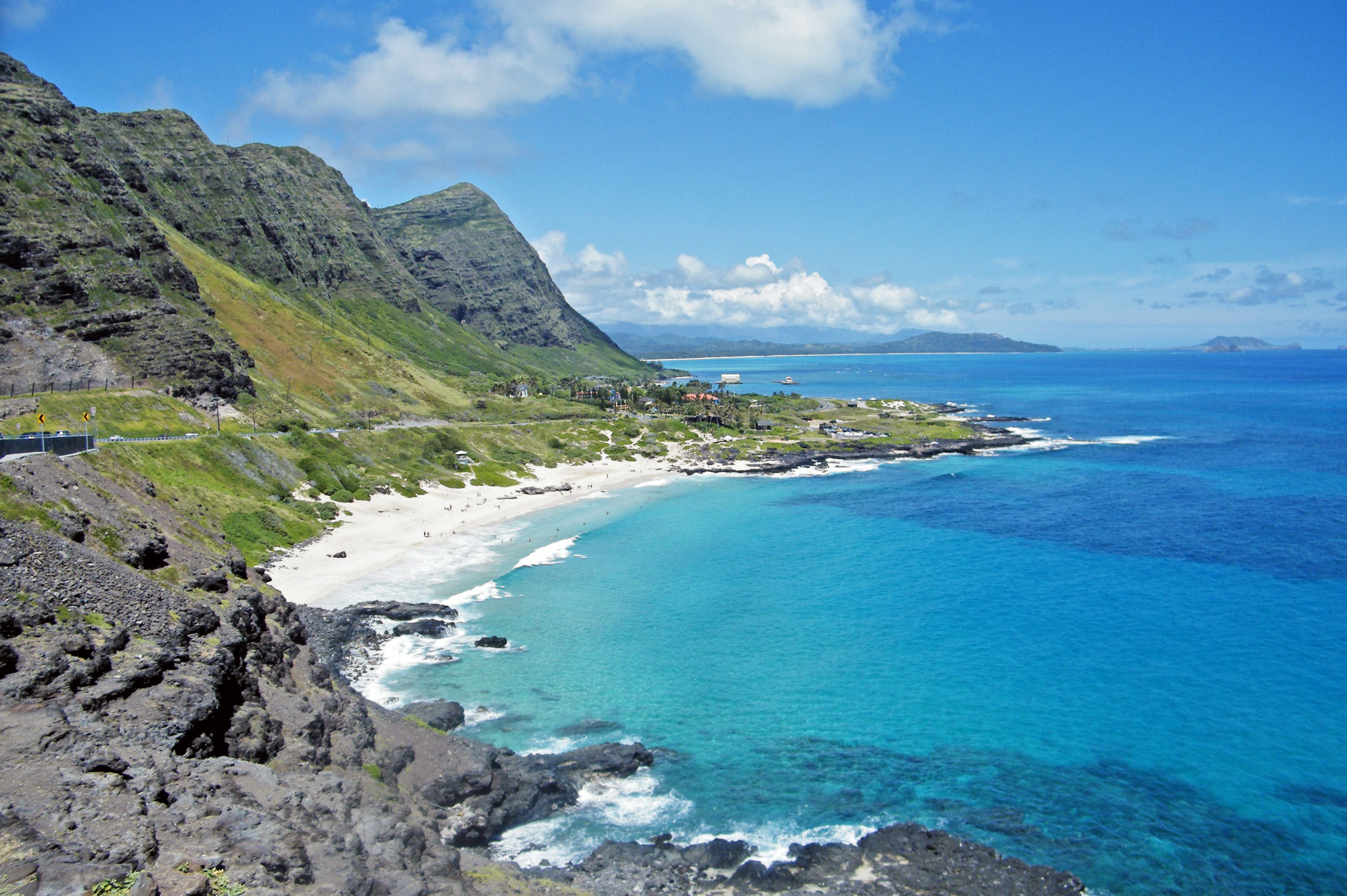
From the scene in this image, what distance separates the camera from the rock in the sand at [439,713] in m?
38.3

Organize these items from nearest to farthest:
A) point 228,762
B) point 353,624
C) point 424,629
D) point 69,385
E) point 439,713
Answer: point 228,762 → point 439,713 → point 353,624 → point 424,629 → point 69,385

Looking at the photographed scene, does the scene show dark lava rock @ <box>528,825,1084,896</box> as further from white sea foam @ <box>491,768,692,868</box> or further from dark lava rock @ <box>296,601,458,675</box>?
dark lava rock @ <box>296,601,458,675</box>

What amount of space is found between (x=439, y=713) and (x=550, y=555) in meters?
34.4

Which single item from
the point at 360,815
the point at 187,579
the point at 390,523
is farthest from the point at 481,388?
the point at 360,815

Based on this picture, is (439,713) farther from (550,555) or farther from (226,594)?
(550,555)

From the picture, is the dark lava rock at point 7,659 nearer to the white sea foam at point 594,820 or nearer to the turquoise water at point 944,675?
the white sea foam at point 594,820

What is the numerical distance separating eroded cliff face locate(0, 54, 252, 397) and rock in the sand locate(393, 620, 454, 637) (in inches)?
2030

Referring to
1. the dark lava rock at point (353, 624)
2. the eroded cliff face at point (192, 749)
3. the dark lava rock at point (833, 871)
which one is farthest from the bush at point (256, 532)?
the dark lava rock at point (833, 871)

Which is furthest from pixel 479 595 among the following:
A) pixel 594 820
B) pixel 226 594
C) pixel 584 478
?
pixel 584 478

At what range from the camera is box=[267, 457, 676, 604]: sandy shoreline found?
60438 mm

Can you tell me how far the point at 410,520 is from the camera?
81.6m

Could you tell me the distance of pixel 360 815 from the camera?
25.0m

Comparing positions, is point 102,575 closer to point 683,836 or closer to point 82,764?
point 82,764

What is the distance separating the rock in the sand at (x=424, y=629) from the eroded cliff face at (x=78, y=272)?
169ft
